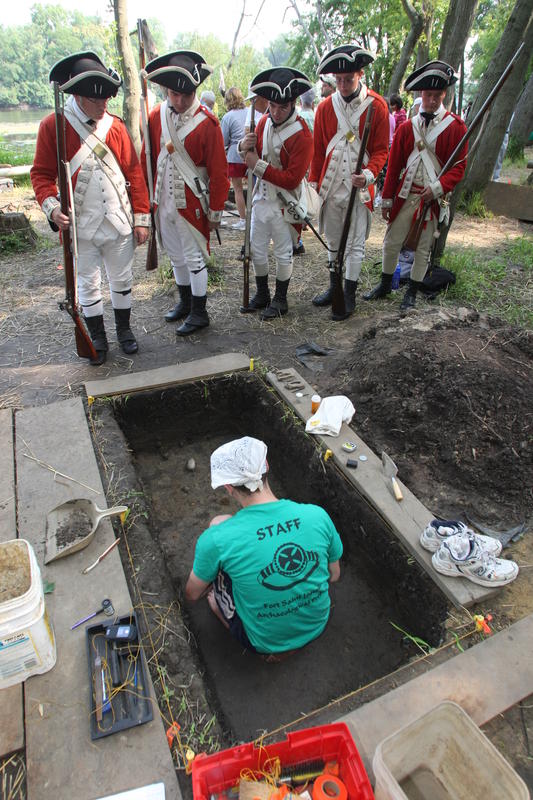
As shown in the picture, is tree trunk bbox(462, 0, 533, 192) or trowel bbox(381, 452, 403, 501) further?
tree trunk bbox(462, 0, 533, 192)

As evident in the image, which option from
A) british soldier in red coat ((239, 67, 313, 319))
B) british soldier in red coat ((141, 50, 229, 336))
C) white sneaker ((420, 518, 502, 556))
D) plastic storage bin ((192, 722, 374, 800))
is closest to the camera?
plastic storage bin ((192, 722, 374, 800))

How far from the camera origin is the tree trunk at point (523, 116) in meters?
16.1

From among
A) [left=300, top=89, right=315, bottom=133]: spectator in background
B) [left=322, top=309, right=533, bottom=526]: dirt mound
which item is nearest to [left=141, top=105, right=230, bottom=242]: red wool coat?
[left=322, top=309, right=533, bottom=526]: dirt mound

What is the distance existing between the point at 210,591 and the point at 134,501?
30.2 inches

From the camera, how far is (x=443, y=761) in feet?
5.63

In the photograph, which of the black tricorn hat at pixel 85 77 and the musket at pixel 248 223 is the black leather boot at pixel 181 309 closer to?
the musket at pixel 248 223

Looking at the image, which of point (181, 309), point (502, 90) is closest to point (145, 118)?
point (181, 309)

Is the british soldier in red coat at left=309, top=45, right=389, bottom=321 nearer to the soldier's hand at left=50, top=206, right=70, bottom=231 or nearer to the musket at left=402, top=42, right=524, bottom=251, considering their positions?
the musket at left=402, top=42, right=524, bottom=251

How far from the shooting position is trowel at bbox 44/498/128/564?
99.3 inches

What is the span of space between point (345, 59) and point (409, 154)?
1.28 metres

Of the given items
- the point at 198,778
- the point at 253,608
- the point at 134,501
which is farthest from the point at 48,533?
the point at 198,778

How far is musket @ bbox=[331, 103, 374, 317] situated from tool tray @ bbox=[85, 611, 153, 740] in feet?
13.3

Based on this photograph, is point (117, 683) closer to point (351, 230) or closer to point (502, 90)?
point (351, 230)

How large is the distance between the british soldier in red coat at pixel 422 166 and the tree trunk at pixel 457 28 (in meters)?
3.28
